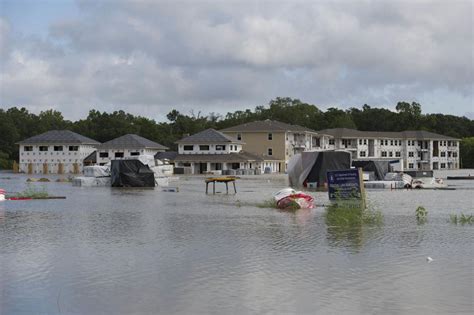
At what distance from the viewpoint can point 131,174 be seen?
5150 centimetres

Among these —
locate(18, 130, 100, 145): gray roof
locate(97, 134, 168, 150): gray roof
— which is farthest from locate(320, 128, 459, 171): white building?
locate(18, 130, 100, 145): gray roof

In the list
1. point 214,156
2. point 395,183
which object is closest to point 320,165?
point 395,183

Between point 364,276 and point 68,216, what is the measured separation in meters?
14.8

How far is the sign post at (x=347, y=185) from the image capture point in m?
28.0

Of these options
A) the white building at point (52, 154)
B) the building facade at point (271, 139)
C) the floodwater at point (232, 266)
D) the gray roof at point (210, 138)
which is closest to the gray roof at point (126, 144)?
the white building at point (52, 154)

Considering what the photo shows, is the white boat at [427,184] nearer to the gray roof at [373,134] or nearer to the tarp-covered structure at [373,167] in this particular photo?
the tarp-covered structure at [373,167]

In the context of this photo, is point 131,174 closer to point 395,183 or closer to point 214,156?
point 395,183

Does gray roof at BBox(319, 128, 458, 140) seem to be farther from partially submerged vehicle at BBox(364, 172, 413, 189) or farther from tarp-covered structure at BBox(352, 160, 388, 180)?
partially submerged vehicle at BBox(364, 172, 413, 189)

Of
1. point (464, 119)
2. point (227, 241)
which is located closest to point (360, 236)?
point (227, 241)

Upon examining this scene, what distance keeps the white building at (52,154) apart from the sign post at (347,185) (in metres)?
82.5

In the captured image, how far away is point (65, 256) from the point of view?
14.0 m

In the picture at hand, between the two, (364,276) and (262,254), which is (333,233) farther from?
(364,276)

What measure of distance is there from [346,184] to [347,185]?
6 cm

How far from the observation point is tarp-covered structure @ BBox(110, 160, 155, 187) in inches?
2025
